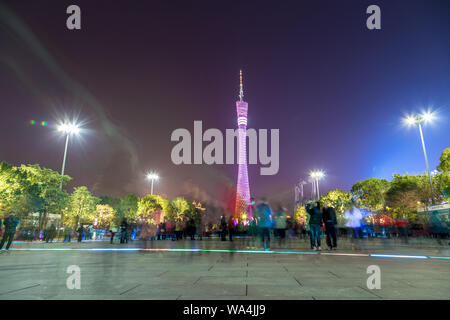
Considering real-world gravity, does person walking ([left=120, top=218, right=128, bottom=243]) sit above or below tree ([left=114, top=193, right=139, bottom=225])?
below

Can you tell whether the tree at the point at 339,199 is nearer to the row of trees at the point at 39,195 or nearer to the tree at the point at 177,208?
the tree at the point at 177,208

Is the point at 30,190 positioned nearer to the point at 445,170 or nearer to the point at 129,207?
the point at 129,207

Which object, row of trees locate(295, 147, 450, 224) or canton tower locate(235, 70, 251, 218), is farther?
canton tower locate(235, 70, 251, 218)

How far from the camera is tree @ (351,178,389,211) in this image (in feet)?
206

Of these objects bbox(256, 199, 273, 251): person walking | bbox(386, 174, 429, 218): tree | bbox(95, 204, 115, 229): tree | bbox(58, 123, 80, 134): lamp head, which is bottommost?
bbox(256, 199, 273, 251): person walking

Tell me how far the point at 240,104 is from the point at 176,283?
110501mm

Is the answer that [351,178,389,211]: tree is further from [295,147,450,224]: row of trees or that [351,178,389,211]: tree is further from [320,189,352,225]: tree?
[320,189,352,225]: tree

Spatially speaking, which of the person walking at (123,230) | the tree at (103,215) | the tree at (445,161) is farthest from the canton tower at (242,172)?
the person walking at (123,230)

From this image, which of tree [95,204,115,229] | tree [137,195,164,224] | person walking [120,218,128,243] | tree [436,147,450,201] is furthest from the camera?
tree [137,195,164,224]

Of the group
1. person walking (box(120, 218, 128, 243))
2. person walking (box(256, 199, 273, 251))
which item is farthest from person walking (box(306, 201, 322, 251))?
person walking (box(120, 218, 128, 243))

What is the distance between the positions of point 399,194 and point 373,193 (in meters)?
9.20

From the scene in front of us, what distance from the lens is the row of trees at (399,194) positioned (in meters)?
39.9
